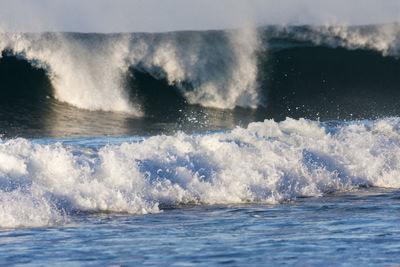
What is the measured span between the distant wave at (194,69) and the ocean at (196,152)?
0.04 meters

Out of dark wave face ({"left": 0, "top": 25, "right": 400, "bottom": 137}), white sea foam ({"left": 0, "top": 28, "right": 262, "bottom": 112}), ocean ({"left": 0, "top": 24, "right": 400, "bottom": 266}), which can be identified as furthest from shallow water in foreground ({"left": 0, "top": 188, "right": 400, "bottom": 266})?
white sea foam ({"left": 0, "top": 28, "right": 262, "bottom": 112})

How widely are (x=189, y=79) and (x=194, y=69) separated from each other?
0.37 meters

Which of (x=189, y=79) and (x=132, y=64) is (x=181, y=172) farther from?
(x=132, y=64)

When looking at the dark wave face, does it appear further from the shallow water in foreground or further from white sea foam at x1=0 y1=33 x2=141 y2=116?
the shallow water in foreground

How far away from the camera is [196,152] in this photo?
29.4 ft

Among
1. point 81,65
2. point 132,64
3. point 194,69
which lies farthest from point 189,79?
point 81,65

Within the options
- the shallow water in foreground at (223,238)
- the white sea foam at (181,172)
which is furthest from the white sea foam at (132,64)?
the shallow water in foreground at (223,238)

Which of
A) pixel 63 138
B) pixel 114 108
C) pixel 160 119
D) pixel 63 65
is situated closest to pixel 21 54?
pixel 63 65

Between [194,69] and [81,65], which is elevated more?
[81,65]

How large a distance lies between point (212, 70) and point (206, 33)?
59.9 inches

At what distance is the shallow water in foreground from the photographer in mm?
5363

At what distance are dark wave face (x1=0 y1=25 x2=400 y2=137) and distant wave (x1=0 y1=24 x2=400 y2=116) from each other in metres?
0.03

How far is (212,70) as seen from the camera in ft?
61.6

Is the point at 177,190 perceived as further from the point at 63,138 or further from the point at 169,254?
the point at 63,138
